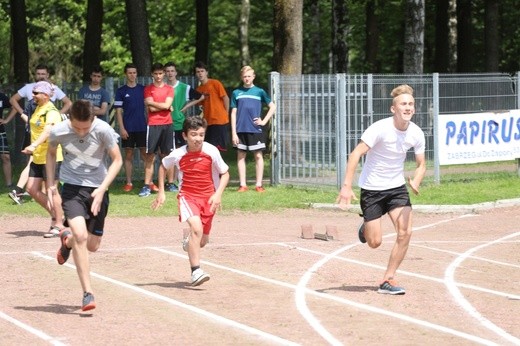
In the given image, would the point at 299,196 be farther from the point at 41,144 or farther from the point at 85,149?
the point at 85,149

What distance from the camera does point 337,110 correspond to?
74.4ft

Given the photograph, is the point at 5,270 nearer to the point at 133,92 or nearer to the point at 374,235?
the point at 374,235

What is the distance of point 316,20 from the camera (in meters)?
52.3

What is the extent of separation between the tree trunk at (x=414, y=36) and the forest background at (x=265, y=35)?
24 millimetres

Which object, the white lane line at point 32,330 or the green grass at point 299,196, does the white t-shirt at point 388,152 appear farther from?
the green grass at point 299,196

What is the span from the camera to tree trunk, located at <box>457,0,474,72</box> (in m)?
47.4

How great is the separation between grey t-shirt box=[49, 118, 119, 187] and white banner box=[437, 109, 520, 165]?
13.2 metres

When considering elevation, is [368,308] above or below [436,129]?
below

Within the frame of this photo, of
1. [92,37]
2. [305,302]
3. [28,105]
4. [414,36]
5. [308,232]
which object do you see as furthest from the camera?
[92,37]

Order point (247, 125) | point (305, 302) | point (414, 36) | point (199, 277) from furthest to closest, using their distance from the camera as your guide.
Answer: point (414, 36) → point (247, 125) → point (199, 277) → point (305, 302)

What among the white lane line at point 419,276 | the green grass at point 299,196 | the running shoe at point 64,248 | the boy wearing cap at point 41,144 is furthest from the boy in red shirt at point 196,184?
the green grass at point 299,196

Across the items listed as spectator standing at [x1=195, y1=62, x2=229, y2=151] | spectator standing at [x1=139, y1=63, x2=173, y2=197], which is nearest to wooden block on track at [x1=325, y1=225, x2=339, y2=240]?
spectator standing at [x1=139, y1=63, x2=173, y2=197]

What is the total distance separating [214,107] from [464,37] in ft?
85.7

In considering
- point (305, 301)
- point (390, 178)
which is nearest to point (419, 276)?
point (390, 178)
